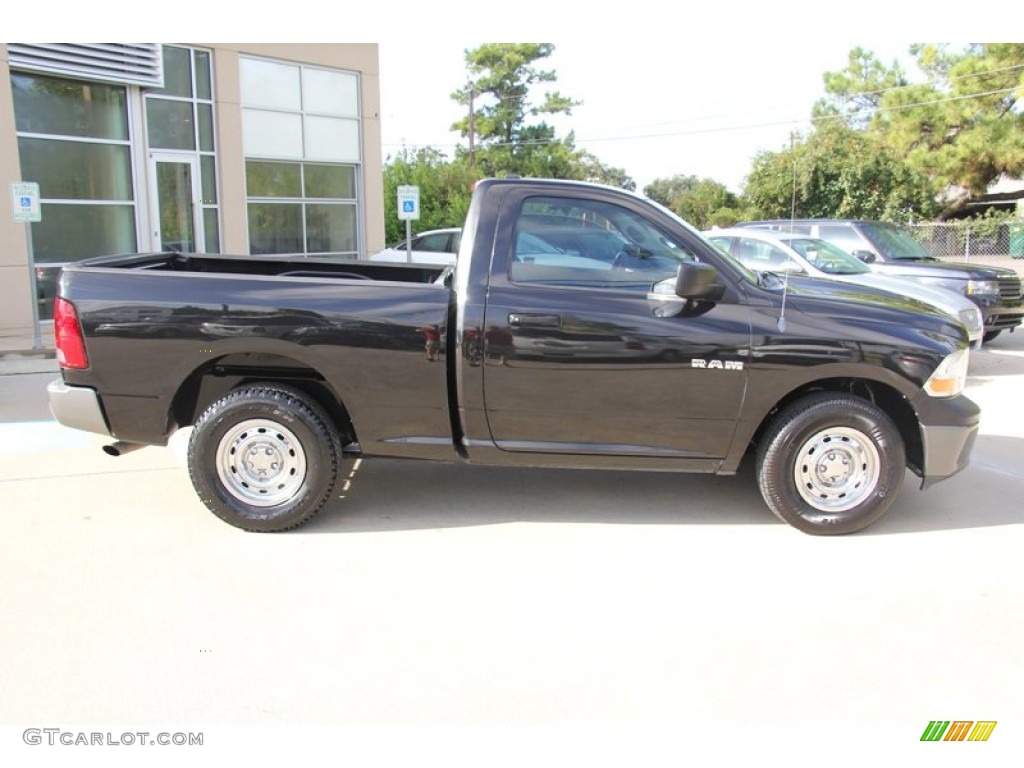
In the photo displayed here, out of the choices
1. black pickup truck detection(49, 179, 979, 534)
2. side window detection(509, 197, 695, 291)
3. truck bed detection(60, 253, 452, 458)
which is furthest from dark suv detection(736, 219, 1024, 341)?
truck bed detection(60, 253, 452, 458)

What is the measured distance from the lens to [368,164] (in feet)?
58.5

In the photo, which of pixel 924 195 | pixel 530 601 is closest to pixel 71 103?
pixel 530 601

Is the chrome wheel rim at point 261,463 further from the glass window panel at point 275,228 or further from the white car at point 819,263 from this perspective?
the glass window panel at point 275,228

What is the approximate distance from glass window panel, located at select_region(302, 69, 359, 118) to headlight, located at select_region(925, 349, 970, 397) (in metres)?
14.5

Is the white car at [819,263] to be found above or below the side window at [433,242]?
below

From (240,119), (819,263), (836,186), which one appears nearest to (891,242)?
(819,263)

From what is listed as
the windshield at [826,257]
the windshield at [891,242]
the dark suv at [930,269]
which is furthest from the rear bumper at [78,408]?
the windshield at [891,242]

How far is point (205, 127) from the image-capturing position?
49.0 ft

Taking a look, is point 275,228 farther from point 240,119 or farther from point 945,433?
point 945,433

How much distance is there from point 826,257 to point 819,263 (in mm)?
271

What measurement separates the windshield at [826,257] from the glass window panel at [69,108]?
35.1ft

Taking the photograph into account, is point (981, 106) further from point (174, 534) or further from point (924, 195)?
point (174, 534)

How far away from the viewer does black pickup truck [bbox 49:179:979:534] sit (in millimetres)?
4594

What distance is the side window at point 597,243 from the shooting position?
4688mm
